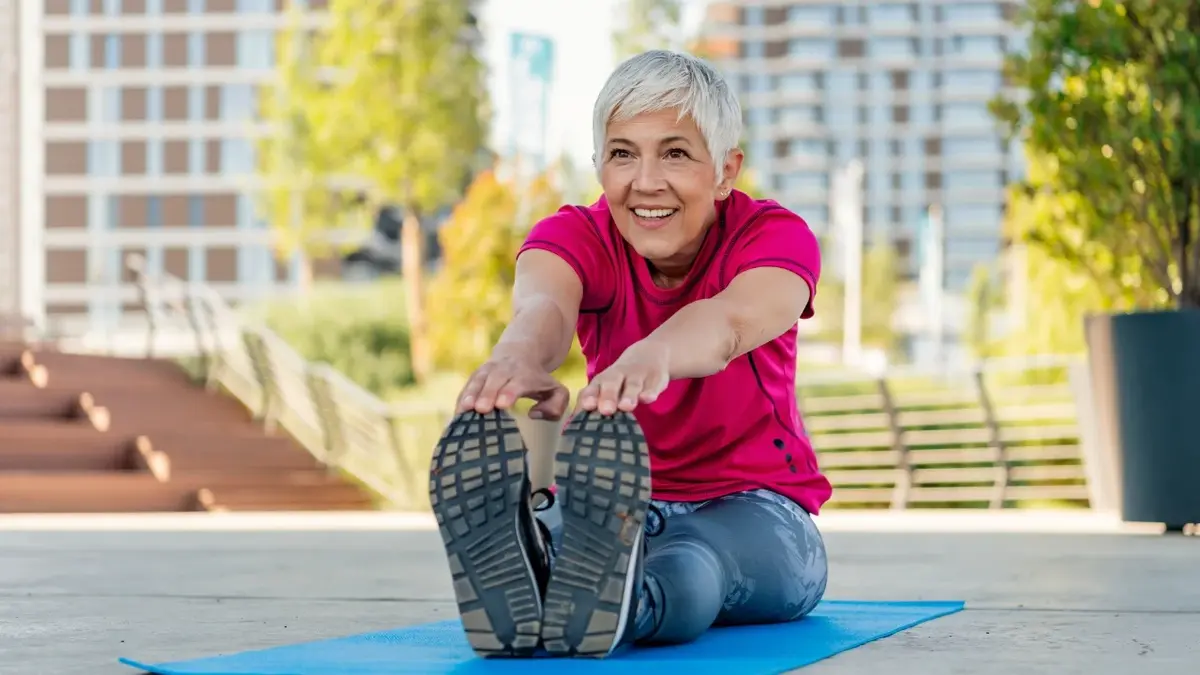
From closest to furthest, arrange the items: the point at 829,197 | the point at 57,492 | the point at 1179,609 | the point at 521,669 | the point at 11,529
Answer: the point at 521,669
the point at 1179,609
the point at 11,529
the point at 57,492
the point at 829,197

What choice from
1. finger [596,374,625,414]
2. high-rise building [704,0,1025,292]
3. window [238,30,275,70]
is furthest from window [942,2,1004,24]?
finger [596,374,625,414]

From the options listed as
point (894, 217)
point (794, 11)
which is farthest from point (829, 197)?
point (794, 11)

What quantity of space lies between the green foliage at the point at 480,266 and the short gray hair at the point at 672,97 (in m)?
20.3

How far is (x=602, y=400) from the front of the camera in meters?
2.59

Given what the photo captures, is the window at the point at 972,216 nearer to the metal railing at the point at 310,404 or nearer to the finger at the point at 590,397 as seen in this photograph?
the metal railing at the point at 310,404

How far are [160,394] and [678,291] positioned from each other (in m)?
11.0

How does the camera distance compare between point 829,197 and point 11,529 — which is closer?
point 11,529

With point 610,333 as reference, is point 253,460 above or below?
below

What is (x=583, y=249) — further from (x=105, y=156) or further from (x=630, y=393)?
(x=105, y=156)

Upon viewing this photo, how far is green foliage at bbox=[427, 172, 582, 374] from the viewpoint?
2411 cm

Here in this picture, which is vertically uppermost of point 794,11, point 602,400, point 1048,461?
point 794,11

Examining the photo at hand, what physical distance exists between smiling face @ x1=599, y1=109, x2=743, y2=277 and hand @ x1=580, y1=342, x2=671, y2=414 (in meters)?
0.44

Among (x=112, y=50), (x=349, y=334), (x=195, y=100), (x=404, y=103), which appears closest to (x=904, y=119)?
(x=195, y=100)

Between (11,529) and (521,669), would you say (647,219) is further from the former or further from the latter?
(11,529)
